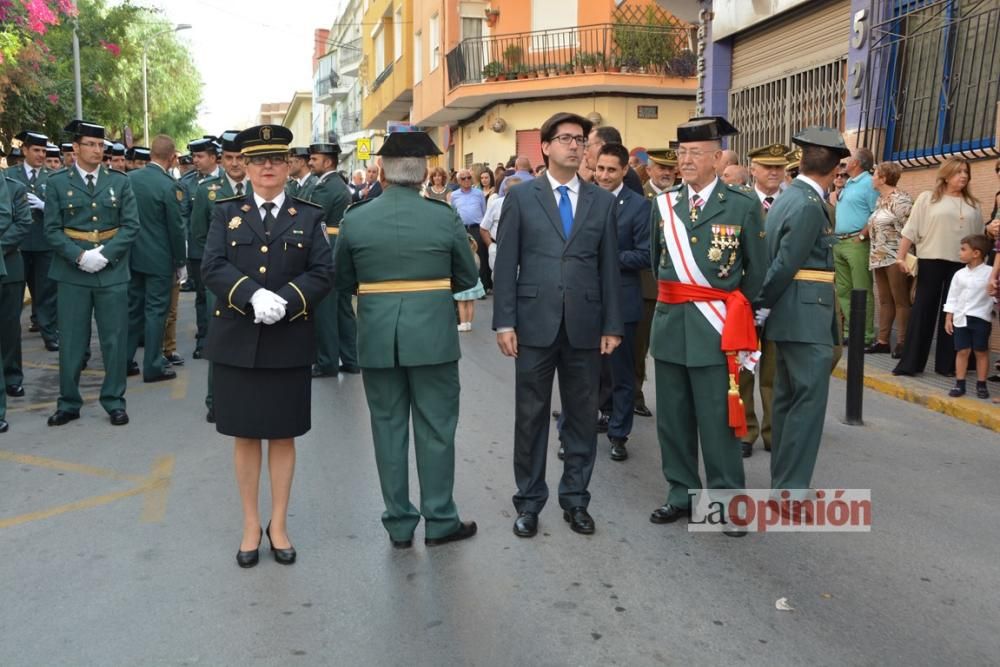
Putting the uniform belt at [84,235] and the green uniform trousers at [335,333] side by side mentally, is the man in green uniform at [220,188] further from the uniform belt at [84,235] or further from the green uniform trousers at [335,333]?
the green uniform trousers at [335,333]

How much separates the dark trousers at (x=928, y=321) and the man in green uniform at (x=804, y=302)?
4458mm

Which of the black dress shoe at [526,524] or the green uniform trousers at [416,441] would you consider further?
the black dress shoe at [526,524]

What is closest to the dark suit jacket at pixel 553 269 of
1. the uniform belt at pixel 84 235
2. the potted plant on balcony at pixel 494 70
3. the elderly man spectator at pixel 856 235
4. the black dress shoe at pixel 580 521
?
the black dress shoe at pixel 580 521

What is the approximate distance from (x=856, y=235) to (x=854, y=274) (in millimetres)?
445

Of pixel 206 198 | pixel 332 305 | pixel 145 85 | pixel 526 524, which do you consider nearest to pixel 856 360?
pixel 526 524

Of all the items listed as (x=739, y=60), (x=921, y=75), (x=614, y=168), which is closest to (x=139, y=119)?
(x=739, y=60)

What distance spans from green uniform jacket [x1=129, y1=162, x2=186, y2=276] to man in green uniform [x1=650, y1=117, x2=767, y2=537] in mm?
6015

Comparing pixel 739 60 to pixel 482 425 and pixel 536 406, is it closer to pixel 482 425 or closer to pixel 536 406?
pixel 482 425

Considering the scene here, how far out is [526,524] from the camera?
523cm

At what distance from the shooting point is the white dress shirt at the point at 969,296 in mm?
8641

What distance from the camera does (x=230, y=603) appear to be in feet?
14.2

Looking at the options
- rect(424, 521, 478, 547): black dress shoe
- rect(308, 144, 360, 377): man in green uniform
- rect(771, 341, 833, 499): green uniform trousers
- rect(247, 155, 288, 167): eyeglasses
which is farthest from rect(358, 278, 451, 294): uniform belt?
rect(308, 144, 360, 377): man in green uniform

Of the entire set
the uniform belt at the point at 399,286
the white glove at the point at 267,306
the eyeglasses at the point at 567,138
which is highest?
the eyeglasses at the point at 567,138

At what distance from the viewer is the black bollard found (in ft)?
26.0
